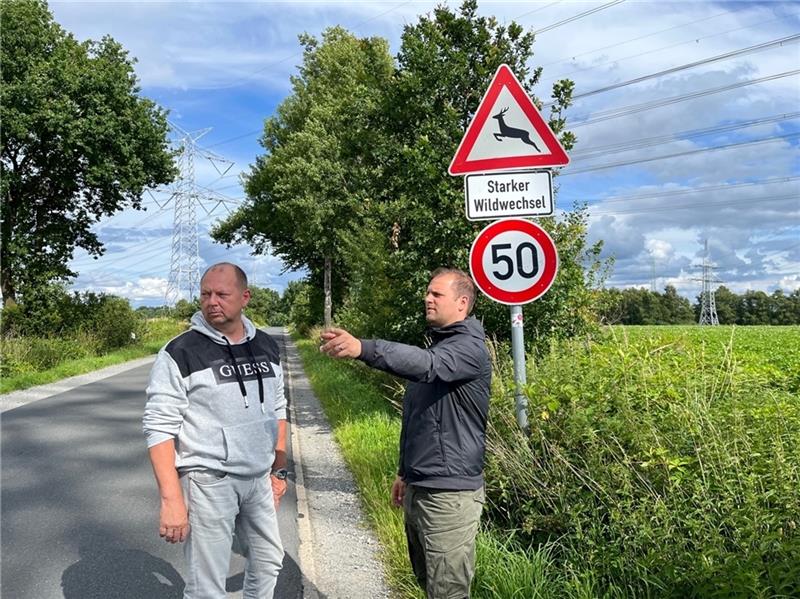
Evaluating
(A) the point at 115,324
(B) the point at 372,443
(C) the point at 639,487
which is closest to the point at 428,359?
(C) the point at 639,487

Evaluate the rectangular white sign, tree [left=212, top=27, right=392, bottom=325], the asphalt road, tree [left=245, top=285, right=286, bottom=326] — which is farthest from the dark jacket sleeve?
tree [left=245, top=285, right=286, bottom=326]

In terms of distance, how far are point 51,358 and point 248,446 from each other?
61.3 ft

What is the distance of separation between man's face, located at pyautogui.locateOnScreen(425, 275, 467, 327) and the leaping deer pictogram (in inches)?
70.9

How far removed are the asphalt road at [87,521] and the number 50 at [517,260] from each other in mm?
2490

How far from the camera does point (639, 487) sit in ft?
11.4

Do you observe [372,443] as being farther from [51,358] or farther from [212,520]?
[51,358]

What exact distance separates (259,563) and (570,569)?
5.47 ft

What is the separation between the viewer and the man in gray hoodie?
2934mm

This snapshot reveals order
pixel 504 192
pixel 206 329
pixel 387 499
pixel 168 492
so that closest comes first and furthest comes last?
pixel 168 492
pixel 206 329
pixel 504 192
pixel 387 499

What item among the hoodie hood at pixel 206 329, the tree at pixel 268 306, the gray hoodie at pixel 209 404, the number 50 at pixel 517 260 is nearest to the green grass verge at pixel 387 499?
the gray hoodie at pixel 209 404

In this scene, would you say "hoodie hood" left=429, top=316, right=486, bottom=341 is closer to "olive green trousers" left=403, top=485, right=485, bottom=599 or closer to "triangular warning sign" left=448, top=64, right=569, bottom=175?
"olive green trousers" left=403, top=485, right=485, bottom=599

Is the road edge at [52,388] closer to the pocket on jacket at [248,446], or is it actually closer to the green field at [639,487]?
the pocket on jacket at [248,446]

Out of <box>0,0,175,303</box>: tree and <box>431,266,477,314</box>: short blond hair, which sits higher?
<box>0,0,175,303</box>: tree

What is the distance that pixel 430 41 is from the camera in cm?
777
